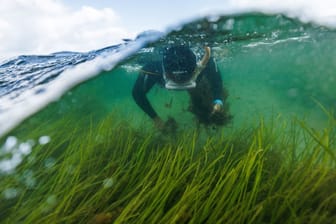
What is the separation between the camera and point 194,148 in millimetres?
5555

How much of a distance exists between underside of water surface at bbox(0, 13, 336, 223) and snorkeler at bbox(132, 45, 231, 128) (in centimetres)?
37

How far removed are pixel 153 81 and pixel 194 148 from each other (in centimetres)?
391

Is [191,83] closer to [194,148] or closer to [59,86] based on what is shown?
[194,148]

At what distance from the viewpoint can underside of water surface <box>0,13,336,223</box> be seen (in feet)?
11.6

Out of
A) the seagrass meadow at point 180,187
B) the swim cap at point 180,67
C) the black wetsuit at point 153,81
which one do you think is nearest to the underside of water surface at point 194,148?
the seagrass meadow at point 180,187

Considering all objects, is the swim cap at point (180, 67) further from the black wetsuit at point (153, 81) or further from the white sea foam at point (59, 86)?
the white sea foam at point (59, 86)

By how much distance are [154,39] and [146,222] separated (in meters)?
7.08

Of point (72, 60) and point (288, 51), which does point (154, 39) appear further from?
point (288, 51)

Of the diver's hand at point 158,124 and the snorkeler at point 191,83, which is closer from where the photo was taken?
the diver's hand at point 158,124

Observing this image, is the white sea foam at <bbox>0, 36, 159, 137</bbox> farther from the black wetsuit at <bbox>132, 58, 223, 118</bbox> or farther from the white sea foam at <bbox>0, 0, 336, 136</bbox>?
the black wetsuit at <bbox>132, 58, 223, 118</bbox>

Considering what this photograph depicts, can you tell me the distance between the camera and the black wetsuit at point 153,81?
333 inches

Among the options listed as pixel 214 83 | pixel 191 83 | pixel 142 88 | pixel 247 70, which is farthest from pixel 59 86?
pixel 247 70

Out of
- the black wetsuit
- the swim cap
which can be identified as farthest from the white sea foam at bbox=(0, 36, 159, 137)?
the swim cap

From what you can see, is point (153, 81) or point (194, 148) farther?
point (153, 81)
